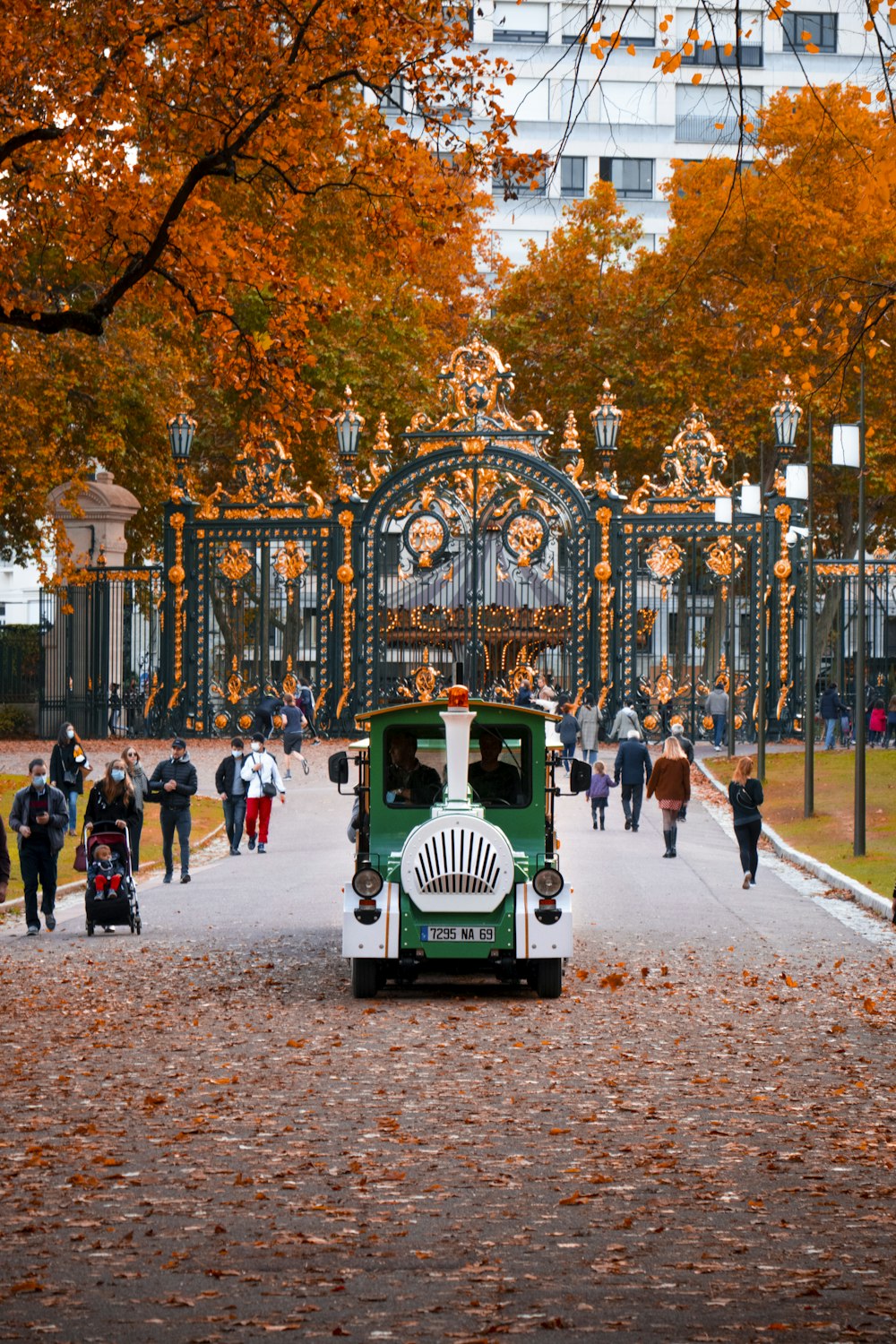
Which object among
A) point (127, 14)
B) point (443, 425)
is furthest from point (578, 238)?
point (127, 14)

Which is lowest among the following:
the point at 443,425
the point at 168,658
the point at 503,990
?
the point at 503,990

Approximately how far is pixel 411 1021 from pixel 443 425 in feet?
80.1

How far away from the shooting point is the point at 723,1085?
1014cm

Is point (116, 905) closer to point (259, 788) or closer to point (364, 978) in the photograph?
point (364, 978)

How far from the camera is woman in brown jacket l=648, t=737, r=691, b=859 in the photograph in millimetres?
23094

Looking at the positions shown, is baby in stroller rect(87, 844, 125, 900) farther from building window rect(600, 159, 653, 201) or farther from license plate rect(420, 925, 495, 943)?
building window rect(600, 159, 653, 201)

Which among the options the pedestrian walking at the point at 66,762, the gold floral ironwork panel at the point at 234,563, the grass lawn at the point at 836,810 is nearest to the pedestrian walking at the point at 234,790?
the pedestrian walking at the point at 66,762

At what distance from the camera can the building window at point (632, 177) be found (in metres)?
71.2

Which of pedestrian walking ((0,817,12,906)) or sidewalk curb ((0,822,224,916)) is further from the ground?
pedestrian walking ((0,817,12,906))

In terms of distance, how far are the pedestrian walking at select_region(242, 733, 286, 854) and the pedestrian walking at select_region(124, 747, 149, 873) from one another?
214 centimetres

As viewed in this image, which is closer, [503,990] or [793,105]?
[503,990]

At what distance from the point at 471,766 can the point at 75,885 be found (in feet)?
29.3

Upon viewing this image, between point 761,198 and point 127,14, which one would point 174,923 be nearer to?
point 127,14

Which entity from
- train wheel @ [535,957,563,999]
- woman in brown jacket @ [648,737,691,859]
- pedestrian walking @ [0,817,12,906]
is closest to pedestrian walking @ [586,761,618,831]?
woman in brown jacket @ [648,737,691,859]
